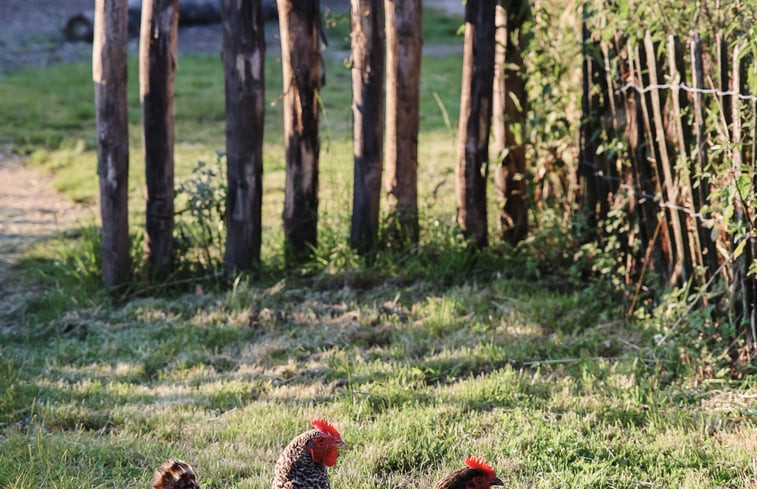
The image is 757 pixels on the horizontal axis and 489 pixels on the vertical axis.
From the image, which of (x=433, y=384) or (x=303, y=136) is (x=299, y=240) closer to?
(x=303, y=136)

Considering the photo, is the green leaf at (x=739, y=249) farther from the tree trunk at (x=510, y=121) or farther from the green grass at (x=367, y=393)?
the tree trunk at (x=510, y=121)

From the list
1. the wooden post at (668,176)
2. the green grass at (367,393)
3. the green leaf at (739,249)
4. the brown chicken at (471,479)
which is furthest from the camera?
the wooden post at (668,176)

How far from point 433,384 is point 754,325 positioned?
161 centimetres

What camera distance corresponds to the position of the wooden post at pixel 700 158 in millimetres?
4727

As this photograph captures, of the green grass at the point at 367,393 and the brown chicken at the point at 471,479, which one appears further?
the green grass at the point at 367,393

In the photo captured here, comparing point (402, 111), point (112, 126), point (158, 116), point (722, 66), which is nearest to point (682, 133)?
point (722, 66)

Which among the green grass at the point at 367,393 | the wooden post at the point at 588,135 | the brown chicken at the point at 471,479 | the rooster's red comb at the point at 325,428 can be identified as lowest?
the green grass at the point at 367,393

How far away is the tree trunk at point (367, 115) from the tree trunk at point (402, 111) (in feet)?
0.28

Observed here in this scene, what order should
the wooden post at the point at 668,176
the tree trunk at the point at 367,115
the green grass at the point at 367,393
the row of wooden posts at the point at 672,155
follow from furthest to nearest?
the tree trunk at the point at 367,115 → the wooden post at the point at 668,176 → the row of wooden posts at the point at 672,155 → the green grass at the point at 367,393

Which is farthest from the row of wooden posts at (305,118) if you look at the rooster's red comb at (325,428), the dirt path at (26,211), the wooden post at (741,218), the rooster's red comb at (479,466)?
the rooster's red comb at (479,466)

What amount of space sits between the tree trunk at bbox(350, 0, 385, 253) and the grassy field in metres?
0.20

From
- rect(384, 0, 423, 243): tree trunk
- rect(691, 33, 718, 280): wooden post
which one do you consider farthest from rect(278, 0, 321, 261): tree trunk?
rect(691, 33, 718, 280): wooden post

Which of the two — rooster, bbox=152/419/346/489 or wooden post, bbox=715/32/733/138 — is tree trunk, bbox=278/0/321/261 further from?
rooster, bbox=152/419/346/489

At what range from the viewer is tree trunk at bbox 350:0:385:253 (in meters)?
6.00
